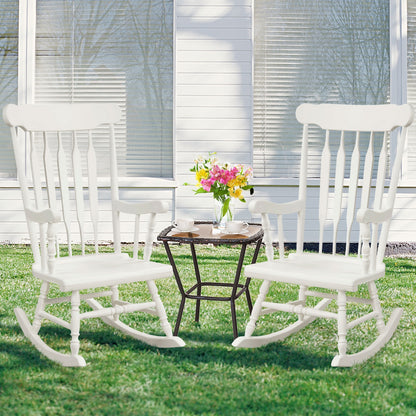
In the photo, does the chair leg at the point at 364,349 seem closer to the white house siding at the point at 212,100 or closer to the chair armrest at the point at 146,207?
the chair armrest at the point at 146,207

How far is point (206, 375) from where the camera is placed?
2922mm

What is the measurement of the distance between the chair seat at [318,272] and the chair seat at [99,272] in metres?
0.42

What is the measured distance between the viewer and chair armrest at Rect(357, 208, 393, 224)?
2973 millimetres

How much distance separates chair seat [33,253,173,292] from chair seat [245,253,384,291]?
415 mm

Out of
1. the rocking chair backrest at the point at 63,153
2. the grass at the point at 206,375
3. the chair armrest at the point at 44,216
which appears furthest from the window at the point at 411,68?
the chair armrest at the point at 44,216

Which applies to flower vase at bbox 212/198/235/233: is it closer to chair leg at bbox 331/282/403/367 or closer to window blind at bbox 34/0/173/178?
chair leg at bbox 331/282/403/367

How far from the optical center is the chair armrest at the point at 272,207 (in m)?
3.32

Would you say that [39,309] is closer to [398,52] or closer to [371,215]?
[371,215]

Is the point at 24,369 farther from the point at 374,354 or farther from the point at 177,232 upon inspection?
the point at 374,354

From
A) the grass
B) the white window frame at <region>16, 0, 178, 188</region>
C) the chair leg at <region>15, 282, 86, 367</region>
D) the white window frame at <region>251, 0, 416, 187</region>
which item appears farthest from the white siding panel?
the chair leg at <region>15, 282, 86, 367</region>

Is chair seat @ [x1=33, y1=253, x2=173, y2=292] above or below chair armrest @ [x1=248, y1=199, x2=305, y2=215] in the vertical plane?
below

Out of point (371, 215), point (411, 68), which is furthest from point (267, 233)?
point (411, 68)

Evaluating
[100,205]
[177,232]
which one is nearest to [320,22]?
[100,205]

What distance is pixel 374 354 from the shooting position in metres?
Result: 3.18
